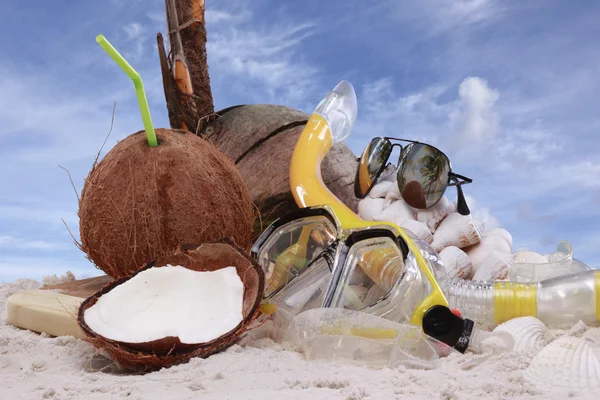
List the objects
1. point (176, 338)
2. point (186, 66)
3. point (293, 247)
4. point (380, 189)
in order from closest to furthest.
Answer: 1. point (176, 338)
2. point (293, 247)
3. point (380, 189)
4. point (186, 66)

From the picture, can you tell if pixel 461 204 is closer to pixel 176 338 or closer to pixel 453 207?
pixel 453 207

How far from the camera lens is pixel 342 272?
2.29 metres

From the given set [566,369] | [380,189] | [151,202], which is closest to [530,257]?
[380,189]

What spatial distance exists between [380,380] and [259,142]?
2808 millimetres

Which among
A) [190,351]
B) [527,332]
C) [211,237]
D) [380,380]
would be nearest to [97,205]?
[211,237]

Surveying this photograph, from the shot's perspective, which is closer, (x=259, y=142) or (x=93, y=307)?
(x=93, y=307)

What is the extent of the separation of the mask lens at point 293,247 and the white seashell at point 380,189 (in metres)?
1.02

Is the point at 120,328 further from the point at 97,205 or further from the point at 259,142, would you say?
the point at 259,142

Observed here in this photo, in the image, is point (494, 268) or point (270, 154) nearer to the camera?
point (494, 268)

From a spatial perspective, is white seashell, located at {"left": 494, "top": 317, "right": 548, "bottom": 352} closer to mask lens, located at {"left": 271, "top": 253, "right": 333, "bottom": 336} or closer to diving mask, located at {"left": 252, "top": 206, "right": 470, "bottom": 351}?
diving mask, located at {"left": 252, "top": 206, "right": 470, "bottom": 351}

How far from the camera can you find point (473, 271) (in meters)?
3.09

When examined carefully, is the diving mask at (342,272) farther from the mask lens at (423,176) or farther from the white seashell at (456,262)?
the mask lens at (423,176)

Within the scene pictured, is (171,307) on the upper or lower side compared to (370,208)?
lower

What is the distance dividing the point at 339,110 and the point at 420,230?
1066 millimetres
